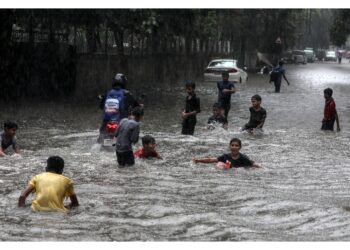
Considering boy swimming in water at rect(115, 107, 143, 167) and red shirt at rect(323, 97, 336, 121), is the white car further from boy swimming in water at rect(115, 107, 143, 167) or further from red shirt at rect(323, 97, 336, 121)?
boy swimming in water at rect(115, 107, 143, 167)

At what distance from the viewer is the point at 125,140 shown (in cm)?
1195

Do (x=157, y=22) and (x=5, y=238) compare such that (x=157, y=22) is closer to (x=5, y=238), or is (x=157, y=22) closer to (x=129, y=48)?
(x=129, y=48)

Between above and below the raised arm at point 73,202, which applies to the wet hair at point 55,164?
above

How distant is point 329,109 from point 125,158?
7.79m

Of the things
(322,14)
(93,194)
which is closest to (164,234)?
(93,194)

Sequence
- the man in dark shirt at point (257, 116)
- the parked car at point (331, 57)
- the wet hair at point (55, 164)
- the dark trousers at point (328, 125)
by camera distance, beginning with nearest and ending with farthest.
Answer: the wet hair at point (55, 164) < the man in dark shirt at point (257, 116) < the dark trousers at point (328, 125) < the parked car at point (331, 57)

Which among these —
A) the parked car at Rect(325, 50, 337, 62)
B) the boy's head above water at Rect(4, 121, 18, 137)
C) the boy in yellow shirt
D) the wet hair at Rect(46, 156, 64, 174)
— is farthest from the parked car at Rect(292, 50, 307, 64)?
the boy in yellow shirt

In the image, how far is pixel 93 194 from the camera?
33.9 ft

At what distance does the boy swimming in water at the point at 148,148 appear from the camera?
12500 mm

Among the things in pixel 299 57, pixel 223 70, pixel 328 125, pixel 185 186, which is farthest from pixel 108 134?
pixel 299 57

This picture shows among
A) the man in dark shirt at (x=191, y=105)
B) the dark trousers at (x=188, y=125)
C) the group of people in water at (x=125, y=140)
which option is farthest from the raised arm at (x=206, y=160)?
the dark trousers at (x=188, y=125)

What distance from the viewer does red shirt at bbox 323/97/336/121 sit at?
18250 millimetres

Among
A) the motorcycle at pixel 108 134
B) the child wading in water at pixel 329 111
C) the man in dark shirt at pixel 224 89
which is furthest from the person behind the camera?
the man in dark shirt at pixel 224 89

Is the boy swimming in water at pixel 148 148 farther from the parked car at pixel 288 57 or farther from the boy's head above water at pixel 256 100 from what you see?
the parked car at pixel 288 57
